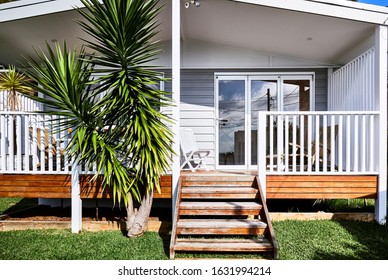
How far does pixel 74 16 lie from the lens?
4531 mm

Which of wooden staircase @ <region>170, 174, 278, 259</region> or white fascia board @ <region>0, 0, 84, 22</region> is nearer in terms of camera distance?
wooden staircase @ <region>170, 174, 278, 259</region>

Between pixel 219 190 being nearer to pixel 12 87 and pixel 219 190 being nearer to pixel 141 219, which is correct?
pixel 141 219

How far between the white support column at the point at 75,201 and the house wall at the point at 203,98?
8.52ft

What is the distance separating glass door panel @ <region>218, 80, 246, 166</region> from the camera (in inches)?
238

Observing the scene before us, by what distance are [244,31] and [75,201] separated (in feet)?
13.6

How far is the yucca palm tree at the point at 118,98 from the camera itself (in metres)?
3.40

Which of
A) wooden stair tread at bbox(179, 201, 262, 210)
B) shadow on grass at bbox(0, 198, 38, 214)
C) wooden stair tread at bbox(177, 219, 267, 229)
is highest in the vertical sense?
wooden stair tread at bbox(179, 201, 262, 210)

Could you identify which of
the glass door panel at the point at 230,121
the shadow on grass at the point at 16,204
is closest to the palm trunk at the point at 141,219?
the glass door panel at the point at 230,121

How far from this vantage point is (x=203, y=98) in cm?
607

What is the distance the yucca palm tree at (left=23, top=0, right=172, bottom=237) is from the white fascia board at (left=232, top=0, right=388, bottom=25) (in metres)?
2.02

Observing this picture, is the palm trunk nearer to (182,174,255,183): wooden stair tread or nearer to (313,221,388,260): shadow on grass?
(182,174,255,183): wooden stair tread

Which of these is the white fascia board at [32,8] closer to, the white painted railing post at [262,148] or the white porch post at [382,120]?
the white painted railing post at [262,148]

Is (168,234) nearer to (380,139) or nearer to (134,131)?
(134,131)

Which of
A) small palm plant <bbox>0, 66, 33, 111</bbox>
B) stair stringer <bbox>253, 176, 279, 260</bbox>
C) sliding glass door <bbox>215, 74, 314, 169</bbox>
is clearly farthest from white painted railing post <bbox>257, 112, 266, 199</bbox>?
small palm plant <bbox>0, 66, 33, 111</bbox>
